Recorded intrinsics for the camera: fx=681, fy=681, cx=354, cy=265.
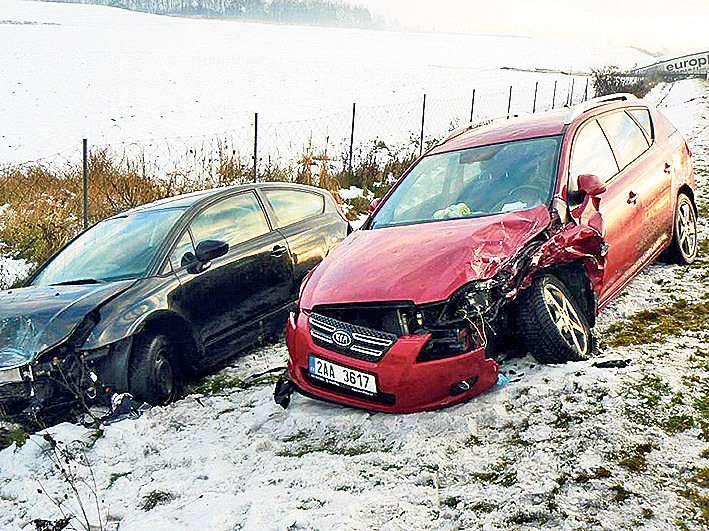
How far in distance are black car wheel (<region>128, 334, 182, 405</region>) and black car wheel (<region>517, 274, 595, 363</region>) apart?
8.22ft

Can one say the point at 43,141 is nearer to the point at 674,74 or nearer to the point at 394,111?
the point at 394,111

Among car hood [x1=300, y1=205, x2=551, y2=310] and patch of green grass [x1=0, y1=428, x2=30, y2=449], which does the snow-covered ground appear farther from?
car hood [x1=300, y1=205, x2=551, y2=310]

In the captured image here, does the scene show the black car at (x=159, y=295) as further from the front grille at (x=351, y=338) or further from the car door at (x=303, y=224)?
the front grille at (x=351, y=338)

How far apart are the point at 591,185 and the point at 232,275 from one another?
2.90 metres

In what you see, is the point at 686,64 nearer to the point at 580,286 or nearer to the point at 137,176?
the point at 137,176

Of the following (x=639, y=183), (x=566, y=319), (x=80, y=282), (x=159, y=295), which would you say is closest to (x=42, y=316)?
(x=80, y=282)

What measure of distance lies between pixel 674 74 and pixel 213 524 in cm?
5760

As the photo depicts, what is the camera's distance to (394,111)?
89.6 ft

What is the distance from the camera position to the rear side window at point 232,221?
5.77 meters

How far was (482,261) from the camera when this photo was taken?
407 centimetres

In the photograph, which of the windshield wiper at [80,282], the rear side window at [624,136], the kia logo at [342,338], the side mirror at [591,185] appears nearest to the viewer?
the kia logo at [342,338]

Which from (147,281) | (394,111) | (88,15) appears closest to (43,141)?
(394,111)

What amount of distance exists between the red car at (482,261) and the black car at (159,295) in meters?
1.08

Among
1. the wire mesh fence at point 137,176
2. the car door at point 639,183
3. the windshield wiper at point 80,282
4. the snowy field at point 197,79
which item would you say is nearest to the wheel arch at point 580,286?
the car door at point 639,183
